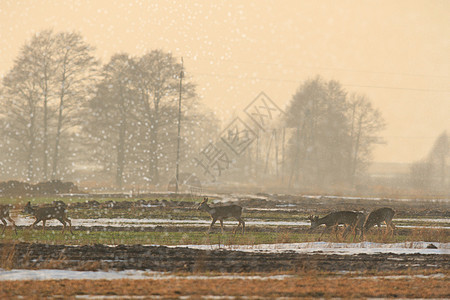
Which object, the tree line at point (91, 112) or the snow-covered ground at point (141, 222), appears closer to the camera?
the snow-covered ground at point (141, 222)

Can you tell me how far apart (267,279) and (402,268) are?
436cm

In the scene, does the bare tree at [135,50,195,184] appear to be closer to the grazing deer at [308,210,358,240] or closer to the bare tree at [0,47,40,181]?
the bare tree at [0,47,40,181]

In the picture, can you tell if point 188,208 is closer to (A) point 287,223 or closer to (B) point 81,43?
(A) point 287,223

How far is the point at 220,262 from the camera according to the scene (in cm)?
1647

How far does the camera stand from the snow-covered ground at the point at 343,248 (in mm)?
19875

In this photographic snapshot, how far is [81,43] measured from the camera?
63.1 meters

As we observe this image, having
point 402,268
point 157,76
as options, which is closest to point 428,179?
point 157,76

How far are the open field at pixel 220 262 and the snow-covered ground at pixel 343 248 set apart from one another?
0.03 metres

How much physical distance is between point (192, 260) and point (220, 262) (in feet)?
2.58

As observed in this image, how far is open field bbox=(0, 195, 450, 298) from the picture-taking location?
12.7 meters

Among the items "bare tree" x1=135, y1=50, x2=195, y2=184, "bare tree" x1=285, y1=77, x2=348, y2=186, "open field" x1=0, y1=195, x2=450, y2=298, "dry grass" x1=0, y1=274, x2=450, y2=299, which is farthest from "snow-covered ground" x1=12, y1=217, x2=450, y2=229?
"bare tree" x1=285, y1=77, x2=348, y2=186

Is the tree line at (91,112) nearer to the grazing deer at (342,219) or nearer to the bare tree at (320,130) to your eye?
the bare tree at (320,130)

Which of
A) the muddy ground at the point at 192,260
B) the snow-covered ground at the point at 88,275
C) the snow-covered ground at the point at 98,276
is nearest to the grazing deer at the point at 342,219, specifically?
the muddy ground at the point at 192,260

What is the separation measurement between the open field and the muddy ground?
0.09ft
